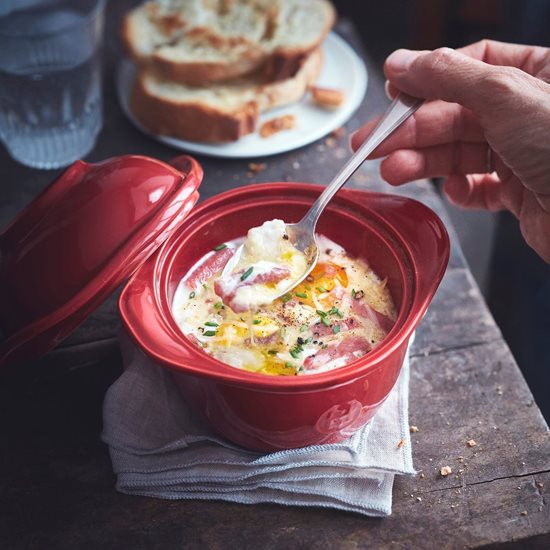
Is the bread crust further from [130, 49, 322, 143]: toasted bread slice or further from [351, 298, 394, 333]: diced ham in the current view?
[351, 298, 394, 333]: diced ham

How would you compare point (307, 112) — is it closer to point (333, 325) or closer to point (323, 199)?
point (323, 199)

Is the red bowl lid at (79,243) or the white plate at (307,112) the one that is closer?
the red bowl lid at (79,243)

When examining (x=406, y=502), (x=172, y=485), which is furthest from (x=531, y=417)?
(x=172, y=485)

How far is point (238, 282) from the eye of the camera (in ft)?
5.37

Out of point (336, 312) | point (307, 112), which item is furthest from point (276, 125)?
point (336, 312)

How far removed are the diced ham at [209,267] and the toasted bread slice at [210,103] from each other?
0.79 m

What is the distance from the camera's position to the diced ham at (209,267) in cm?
179

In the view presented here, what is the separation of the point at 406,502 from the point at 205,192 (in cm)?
124

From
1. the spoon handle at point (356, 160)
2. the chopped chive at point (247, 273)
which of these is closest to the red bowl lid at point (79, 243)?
the chopped chive at point (247, 273)

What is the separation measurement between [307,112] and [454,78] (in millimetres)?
1080

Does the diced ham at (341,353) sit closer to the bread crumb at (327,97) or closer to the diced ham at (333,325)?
the diced ham at (333,325)

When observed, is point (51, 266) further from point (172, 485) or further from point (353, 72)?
point (353, 72)

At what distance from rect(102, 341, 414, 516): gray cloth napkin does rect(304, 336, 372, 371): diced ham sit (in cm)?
18

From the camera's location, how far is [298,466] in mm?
1569
